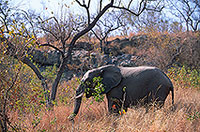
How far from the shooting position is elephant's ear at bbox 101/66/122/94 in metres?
6.23

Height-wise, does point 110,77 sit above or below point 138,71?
below

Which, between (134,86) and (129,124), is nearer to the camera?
(129,124)

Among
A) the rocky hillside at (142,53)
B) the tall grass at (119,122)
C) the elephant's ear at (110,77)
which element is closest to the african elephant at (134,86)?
the elephant's ear at (110,77)

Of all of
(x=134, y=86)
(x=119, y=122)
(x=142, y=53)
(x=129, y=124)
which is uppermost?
(x=142, y=53)

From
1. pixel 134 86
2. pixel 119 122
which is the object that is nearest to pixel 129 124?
pixel 119 122

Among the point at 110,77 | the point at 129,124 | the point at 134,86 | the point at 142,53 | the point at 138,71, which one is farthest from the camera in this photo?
the point at 142,53

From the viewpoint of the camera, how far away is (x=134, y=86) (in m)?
6.05

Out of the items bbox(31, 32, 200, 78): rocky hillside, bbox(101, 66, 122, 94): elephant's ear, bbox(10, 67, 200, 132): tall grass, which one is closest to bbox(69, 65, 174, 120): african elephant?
bbox(101, 66, 122, 94): elephant's ear

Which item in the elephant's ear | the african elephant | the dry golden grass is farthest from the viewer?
the elephant's ear

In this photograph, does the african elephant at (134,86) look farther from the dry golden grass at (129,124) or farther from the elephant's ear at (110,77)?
the dry golden grass at (129,124)

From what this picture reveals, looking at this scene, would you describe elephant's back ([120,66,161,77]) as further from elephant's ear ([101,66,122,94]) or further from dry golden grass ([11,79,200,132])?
dry golden grass ([11,79,200,132])

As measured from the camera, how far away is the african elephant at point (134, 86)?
19.2 ft

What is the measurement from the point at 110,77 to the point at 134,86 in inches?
29.5

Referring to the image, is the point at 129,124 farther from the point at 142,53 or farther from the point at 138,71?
the point at 142,53
